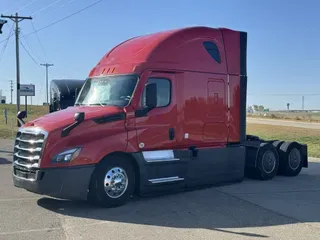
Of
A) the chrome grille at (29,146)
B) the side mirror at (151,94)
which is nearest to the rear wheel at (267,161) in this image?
the side mirror at (151,94)

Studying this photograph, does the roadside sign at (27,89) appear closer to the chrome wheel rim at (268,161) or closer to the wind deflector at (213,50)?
the chrome wheel rim at (268,161)

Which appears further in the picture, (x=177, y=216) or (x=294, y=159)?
(x=294, y=159)

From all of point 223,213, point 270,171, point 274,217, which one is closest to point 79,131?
point 223,213

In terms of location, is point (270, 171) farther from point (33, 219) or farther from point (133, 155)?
point (33, 219)

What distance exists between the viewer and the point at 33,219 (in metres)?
7.05

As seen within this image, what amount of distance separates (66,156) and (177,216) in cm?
218

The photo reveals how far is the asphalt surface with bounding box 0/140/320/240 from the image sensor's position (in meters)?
6.29

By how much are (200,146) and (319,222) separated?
331 centimetres

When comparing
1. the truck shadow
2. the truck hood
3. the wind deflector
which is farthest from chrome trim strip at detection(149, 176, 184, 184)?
the wind deflector

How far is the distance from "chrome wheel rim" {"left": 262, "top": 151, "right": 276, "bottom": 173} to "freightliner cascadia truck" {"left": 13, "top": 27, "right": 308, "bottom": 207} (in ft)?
0.15

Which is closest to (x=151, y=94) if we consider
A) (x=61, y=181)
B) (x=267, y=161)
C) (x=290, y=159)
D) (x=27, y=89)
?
(x=61, y=181)

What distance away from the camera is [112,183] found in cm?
806

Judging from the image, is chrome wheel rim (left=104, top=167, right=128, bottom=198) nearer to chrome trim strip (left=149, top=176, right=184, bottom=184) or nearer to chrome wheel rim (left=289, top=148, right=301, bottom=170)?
chrome trim strip (left=149, top=176, right=184, bottom=184)

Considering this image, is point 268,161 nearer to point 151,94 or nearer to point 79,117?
point 151,94
